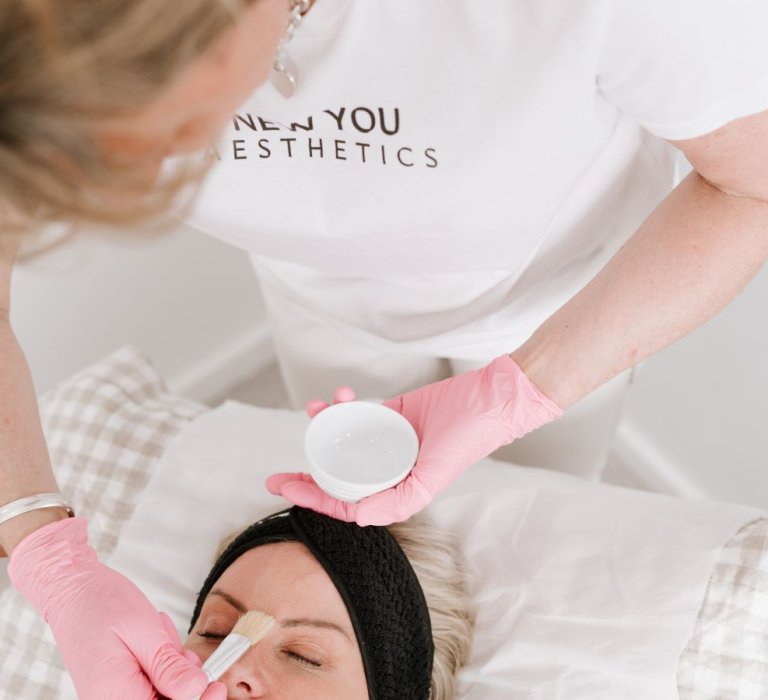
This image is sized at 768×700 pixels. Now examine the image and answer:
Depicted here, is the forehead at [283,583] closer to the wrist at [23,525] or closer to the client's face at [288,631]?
the client's face at [288,631]

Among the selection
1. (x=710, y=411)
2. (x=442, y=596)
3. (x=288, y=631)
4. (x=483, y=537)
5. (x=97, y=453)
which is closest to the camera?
(x=288, y=631)

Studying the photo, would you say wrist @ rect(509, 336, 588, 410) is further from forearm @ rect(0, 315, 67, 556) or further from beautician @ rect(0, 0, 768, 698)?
forearm @ rect(0, 315, 67, 556)

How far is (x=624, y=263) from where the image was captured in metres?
1.10

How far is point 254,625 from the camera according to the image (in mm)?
1151

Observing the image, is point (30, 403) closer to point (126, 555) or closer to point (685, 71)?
point (126, 555)

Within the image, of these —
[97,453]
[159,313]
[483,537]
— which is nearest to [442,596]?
[483,537]

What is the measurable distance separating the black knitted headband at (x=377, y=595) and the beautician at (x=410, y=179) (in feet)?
0.20

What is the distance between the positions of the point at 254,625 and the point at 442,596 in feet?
1.03

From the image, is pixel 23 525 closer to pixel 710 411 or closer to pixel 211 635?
pixel 211 635

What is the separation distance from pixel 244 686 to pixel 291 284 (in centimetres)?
64

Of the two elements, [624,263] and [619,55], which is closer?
[619,55]

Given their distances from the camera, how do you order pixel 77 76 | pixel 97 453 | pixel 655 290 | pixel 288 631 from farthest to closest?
pixel 97 453, pixel 288 631, pixel 655 290, pixel 77 76

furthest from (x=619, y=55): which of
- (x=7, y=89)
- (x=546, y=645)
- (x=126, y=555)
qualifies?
(x=126, y=555)

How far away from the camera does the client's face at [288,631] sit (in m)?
1.14
